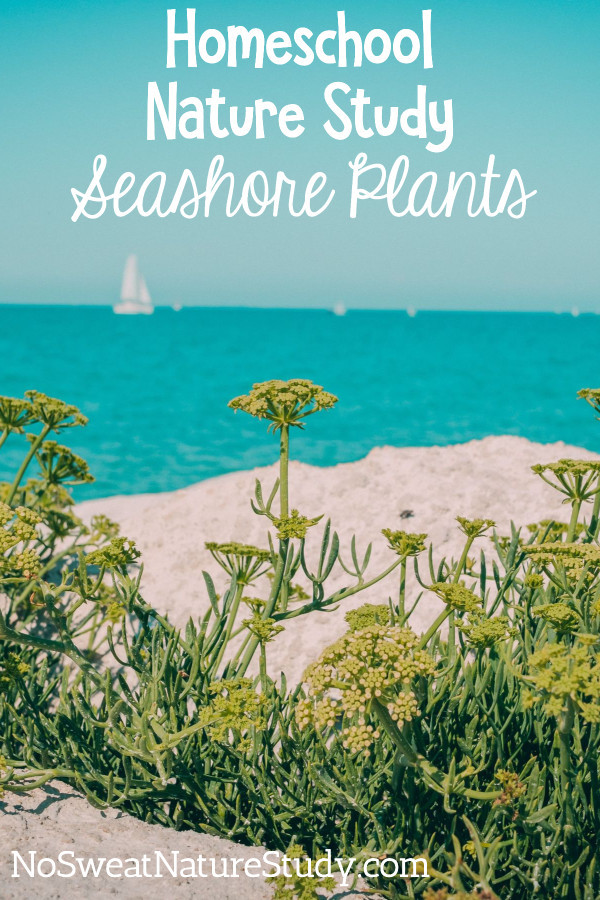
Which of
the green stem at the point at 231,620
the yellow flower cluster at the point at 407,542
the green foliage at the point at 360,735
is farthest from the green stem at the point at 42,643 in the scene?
the yellow flower cluster at the point at 407,542

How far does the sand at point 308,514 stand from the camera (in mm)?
2684

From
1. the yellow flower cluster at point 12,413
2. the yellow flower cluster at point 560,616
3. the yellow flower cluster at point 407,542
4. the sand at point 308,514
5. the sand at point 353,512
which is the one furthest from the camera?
the sand at point 353,512

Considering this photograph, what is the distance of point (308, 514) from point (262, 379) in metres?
39.9

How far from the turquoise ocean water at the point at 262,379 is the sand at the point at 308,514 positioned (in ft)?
43.1

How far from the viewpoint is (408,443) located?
28.0m

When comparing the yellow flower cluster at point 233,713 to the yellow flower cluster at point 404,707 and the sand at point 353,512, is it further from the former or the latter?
the sand at point 353,512

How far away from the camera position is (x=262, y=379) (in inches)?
1768

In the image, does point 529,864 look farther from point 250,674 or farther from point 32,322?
point 32,322

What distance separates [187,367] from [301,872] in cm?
4781

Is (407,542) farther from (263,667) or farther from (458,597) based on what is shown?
(263,667)

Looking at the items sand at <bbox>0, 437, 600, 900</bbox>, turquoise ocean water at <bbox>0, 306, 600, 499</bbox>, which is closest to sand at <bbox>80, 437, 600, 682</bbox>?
sand at <bbox>0, 437, 600, 900</bbox>

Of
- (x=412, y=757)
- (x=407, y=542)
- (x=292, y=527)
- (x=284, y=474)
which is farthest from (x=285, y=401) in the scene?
(x=412, y=757)

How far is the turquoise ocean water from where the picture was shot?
24484 millimetres

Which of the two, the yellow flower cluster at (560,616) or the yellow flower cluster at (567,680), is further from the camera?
the yellow flower cluster at (560,616)
